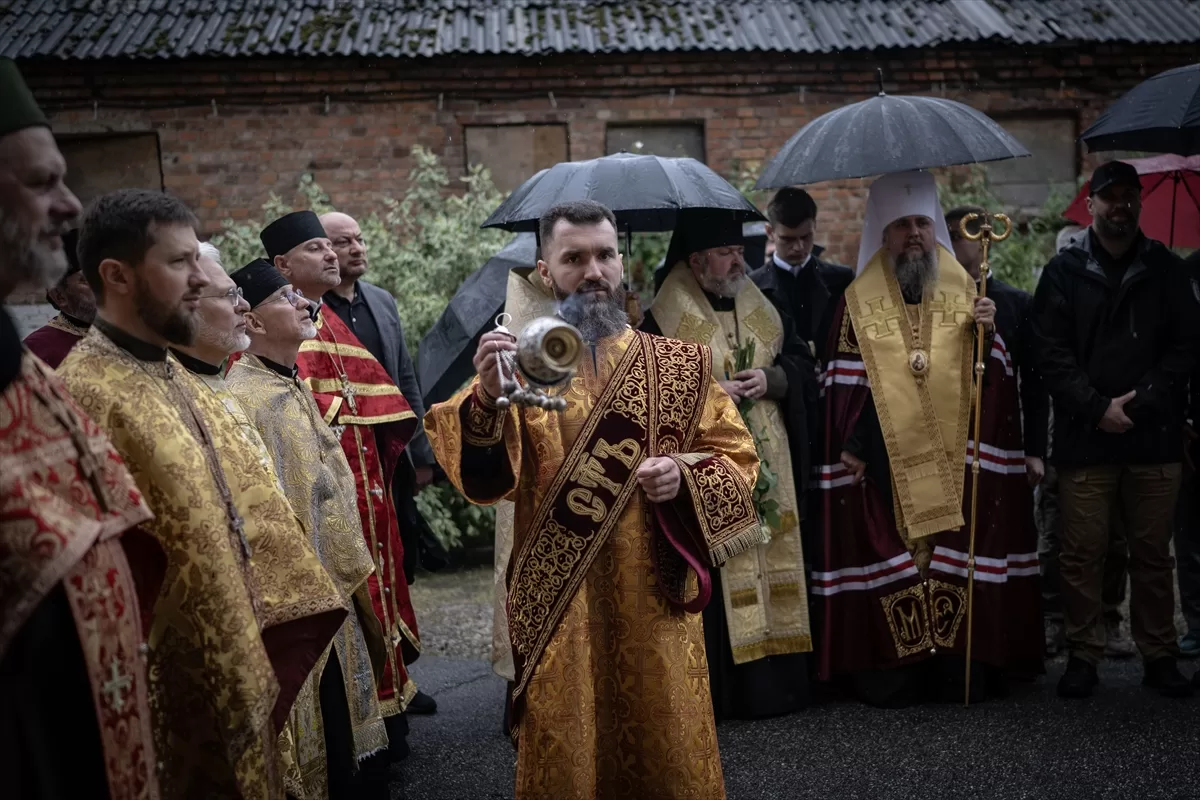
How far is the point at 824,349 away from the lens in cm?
582

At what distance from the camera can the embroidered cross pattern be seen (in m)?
5.50

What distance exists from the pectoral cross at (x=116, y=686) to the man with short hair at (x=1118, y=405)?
439 centimetres

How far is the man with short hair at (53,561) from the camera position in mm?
1972

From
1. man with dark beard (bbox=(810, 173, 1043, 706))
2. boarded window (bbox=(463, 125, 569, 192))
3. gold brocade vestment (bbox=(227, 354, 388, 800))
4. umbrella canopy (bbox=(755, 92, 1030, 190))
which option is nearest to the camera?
gold brocade vestment (bbox=(227, 354, 388, 800))

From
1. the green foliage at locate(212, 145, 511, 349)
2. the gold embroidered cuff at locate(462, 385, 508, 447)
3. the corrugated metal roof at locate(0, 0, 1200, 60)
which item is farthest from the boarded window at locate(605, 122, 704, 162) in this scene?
the gold embroidered cuff at locate(462, 385, 508, 447)

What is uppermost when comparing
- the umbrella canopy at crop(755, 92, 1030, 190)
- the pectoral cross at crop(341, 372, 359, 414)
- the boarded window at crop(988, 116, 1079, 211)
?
the boarded window at crop(988, 116, 1079, 211)

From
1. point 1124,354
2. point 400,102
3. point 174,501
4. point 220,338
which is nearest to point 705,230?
point 1124,354

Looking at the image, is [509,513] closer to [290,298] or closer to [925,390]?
[290,298]

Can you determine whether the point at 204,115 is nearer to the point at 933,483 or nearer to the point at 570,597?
the point at 933,483

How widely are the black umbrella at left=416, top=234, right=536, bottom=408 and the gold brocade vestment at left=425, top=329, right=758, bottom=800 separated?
3063mm

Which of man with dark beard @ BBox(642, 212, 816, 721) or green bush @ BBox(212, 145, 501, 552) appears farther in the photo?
green bush @ BBox(212, 145, 501, 552)

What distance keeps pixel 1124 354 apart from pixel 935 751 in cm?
203

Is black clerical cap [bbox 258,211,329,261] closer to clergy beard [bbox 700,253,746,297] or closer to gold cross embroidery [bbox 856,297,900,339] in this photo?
clergy beard [bbox 700,253,746,297]

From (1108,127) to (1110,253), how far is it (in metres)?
0.59
